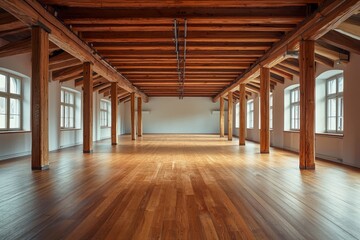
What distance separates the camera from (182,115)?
77.1ft

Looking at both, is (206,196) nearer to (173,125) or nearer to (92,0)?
(92,0)

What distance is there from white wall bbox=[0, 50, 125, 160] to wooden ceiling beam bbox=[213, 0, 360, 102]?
6.85 m

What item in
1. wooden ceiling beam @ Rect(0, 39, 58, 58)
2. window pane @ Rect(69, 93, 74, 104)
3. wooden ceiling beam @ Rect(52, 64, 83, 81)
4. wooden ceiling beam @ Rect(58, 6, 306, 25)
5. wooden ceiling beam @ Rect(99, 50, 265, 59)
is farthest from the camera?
window pane @ Rect(69, 93, 74, 104)

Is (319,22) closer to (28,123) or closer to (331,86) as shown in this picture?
(331,86)

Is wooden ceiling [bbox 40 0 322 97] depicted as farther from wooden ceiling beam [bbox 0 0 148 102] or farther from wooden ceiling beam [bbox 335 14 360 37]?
wooden ceiling beam [bbox 335 14 360 37]

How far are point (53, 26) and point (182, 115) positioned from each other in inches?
703

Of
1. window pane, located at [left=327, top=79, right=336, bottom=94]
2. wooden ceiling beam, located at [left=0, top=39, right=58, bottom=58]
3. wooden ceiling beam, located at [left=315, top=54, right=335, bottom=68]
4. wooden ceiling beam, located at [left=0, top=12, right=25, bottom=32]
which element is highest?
wooden ceiling beam, located at [left=0, top=12, right=25, bottom=32]

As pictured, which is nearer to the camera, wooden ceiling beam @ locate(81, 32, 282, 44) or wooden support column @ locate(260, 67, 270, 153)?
wooden ceiling beam @ locate(81, 32, 282, 44)

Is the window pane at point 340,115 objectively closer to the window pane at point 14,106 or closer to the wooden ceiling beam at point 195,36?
the wooden ceiling beam at point 195,36

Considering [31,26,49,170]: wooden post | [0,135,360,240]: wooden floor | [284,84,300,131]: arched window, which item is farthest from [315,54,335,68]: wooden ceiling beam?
[31,26,49,170]: wooden post

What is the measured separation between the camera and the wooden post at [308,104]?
6020 millimetres

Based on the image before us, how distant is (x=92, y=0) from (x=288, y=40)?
170 inches

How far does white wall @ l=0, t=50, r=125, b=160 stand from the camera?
7.48 meters

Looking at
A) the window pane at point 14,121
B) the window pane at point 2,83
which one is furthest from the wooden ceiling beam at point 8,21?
the window pane at point 14,121
